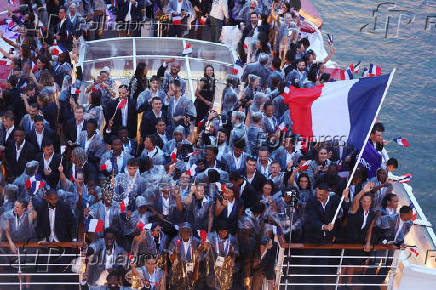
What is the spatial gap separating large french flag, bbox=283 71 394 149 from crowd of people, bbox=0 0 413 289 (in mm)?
688

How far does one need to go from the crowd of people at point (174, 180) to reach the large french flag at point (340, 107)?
688 millimetres

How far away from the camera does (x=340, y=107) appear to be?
405 inches

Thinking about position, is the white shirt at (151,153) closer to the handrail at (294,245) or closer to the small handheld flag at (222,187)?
the small handheld flag at (222,187)

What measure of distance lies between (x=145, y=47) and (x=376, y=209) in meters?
7.27

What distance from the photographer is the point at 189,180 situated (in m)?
10.2

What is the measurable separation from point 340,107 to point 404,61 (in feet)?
63.1

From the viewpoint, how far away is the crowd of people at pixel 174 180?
954 centimetres

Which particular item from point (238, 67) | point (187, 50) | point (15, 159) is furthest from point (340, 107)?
point (15, 159)

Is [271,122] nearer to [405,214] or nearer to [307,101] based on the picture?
[307,101]

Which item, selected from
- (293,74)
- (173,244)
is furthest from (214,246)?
(293,74)

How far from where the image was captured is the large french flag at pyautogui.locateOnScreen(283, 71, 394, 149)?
32.6 feet

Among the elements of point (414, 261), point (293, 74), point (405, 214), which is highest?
point (293, 74)

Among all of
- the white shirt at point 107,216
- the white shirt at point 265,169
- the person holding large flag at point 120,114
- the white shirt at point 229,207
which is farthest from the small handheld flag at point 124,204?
the person holding large flag at point 120,114

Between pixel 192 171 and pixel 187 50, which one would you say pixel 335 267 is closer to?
pixel 192 171
